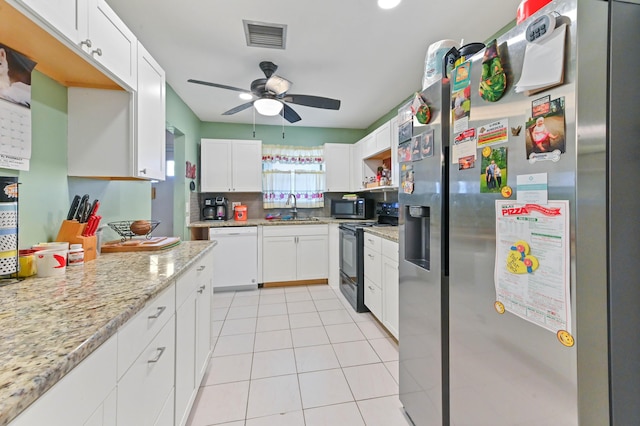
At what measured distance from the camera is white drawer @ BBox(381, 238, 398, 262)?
2.22m

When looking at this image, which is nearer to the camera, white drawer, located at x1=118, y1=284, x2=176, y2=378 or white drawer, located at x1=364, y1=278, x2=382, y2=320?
white drawer, located at x1=118, y1=284, x2=176, y2=378

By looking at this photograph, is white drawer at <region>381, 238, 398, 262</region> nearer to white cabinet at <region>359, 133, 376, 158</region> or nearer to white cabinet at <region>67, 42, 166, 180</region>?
white cabinet at <region>359, 133, 376, 158</region>

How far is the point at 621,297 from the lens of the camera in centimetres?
70

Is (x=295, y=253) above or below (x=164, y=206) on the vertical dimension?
below

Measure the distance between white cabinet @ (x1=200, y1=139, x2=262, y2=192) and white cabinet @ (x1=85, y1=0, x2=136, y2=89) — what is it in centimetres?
240

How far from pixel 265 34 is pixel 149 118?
107 centimetres

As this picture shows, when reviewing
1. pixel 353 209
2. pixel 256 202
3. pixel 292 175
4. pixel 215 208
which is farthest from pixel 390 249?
pixel 215 208

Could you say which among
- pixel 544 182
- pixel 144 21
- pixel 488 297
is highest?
pixel 144 21

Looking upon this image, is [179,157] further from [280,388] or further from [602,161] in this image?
[602,161]

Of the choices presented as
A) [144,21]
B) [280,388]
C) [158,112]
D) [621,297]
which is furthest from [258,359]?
[144,21]

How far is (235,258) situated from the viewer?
3645 millimetres

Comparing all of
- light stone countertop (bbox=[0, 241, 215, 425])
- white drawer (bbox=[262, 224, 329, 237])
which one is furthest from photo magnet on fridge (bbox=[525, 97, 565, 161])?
white drawer (bbox=[262, 224, 329, 237])

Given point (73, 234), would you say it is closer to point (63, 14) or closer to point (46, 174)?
point (46, 174)

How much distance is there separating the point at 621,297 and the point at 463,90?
837mm
